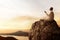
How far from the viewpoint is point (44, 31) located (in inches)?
138

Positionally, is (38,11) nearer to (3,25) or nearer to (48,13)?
(48,13)

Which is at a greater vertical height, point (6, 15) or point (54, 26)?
point (6, 15)

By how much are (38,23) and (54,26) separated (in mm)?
326

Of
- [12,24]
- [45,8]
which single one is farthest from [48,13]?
[12,24]

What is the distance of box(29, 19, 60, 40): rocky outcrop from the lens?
346 cm

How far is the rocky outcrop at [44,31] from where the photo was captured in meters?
3.46

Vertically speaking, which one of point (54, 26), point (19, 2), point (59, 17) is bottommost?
point (54, 26)

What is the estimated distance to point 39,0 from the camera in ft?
13.1

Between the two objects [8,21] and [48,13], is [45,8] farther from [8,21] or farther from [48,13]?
[8,21]

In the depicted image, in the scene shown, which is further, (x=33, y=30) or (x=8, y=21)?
(x=8, y=21)

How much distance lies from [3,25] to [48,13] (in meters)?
0.92

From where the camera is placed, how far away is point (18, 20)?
13.2 ft

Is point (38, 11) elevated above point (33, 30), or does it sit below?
above

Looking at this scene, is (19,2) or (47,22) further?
(19,2)
